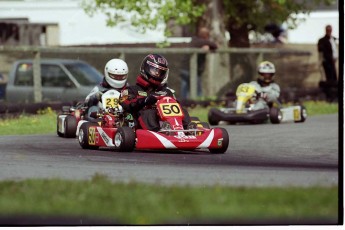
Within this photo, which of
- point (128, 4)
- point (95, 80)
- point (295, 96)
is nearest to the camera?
point (95, 80)

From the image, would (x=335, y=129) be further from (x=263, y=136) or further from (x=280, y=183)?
(x=280, y=183)

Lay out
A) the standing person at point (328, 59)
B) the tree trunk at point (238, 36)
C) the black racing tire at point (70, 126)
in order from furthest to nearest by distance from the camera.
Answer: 1. the tree trunk at point (238, 36)
2. the standing person at point (328, 59)
3. the black racing tire at point (70, 126)

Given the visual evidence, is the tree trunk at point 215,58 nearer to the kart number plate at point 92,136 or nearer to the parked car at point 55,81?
the parked car at point 55,81

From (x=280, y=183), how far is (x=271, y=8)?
18344 millimetres

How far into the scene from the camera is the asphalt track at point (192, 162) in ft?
36.1

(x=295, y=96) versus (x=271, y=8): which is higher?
(x=271, y=8)

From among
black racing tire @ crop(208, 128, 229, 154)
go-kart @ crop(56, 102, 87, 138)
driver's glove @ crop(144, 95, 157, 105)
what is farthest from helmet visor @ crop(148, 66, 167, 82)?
go-kart @ crop(56, 102, 87, 138)

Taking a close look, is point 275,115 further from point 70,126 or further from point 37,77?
point 70,126

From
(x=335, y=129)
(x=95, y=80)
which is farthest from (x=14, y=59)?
(x=335, y=129)

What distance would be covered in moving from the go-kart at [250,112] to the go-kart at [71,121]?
3.42 metres

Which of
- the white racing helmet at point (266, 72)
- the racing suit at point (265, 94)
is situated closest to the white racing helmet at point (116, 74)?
the racing suit at point (265, 94)

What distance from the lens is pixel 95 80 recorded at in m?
21.9

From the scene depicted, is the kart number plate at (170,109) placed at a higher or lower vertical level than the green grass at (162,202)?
higher

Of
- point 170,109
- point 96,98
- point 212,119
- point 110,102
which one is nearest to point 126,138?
point 170,109
